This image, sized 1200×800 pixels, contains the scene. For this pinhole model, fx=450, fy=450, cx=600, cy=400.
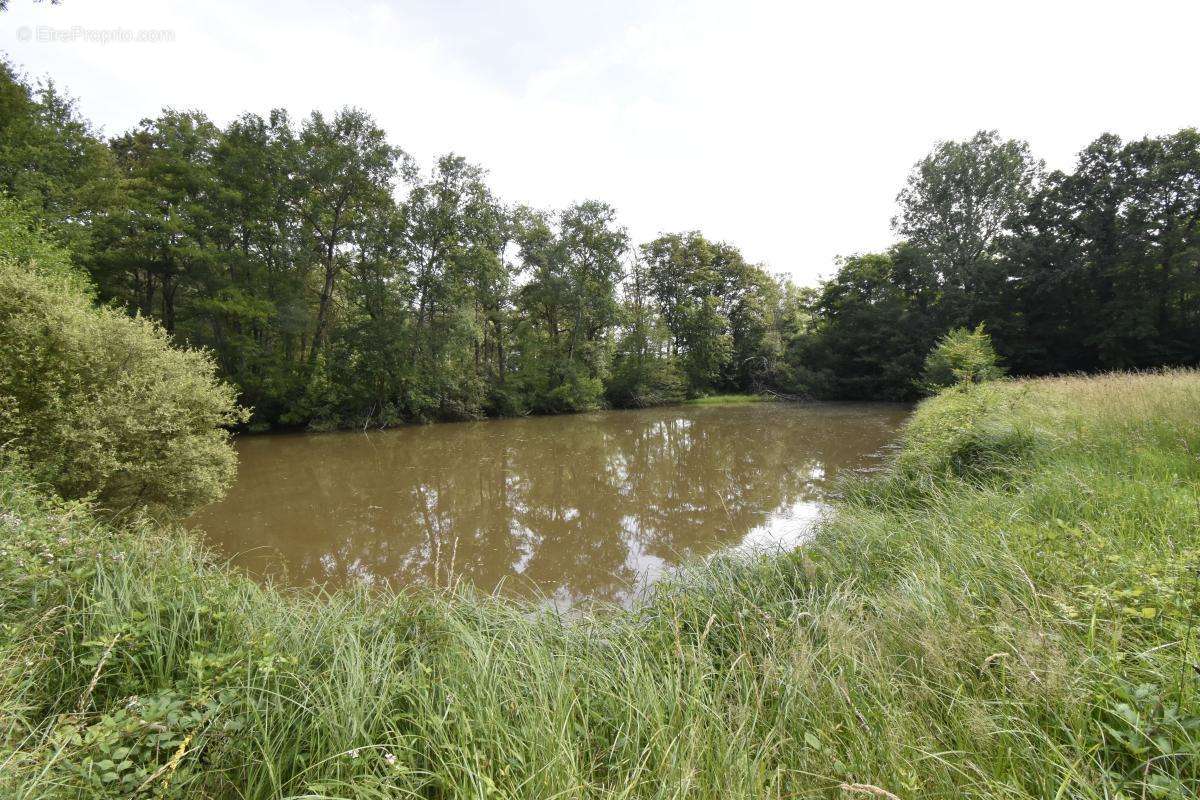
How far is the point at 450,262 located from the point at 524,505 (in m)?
14.4

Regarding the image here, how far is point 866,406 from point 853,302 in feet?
27.7

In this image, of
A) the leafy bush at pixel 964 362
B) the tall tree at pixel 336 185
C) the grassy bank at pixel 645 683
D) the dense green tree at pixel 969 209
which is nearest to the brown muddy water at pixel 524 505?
the grassy bank at pixel 645 683

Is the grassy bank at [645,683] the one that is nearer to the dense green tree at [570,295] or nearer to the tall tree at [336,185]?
the tall tree at [336,185]

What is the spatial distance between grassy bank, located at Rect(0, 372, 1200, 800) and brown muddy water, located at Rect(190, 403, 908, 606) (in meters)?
1.22

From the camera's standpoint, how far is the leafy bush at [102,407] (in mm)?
4398

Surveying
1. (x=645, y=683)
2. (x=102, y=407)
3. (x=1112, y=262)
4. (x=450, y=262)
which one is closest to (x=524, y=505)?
(x=102, y=407)

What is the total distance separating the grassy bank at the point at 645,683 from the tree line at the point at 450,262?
15795 mm

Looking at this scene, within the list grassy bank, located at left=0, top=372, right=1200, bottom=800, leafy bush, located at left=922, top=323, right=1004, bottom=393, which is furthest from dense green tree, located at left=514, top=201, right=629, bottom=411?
grassy bank, located at left=0, top=372, right=1200, bottom=800

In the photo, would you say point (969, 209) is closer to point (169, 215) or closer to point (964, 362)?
point (964, 362)

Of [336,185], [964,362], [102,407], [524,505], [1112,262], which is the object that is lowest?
[524,505]

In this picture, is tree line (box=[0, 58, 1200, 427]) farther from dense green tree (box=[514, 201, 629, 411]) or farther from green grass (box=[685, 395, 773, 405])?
green grass (box=[685, 395, 773, 405])

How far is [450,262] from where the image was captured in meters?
19.0

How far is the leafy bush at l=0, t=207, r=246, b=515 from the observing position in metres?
4.40

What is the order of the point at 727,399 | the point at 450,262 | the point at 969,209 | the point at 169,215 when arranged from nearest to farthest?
the point at 169,215, the point at 450,262, the point at 969,209, the point at 727,399
